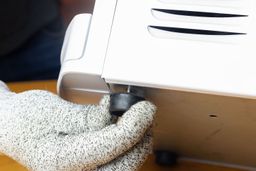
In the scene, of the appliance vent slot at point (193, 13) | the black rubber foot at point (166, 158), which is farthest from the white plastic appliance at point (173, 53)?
the black rubber foot at point (166, 158)

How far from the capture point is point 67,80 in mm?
436

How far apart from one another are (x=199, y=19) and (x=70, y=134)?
0.16 meters

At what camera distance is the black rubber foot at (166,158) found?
61 cm

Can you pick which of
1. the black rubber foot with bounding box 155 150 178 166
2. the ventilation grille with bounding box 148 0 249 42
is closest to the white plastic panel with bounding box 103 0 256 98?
the ventilation grille with bounding box 148 0 249 42

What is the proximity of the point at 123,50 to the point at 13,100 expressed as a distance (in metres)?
0.12

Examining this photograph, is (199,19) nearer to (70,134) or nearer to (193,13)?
(193,13)

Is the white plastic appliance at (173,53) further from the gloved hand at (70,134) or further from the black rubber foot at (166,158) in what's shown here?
the black rubber foot at (166,158)

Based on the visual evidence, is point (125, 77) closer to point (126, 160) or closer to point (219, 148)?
point (126, 160)

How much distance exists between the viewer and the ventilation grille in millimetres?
397

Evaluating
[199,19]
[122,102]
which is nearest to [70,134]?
[122,102]

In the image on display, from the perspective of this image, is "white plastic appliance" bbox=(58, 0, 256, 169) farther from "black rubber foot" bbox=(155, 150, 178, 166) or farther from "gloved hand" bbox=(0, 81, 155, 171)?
"black rubber foot" bbox=(155, 150, 178, 166)

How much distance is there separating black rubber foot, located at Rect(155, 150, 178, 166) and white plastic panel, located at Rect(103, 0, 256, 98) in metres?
0.24

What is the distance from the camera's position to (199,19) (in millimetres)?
406

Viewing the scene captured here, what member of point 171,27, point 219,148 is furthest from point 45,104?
point 219,148
